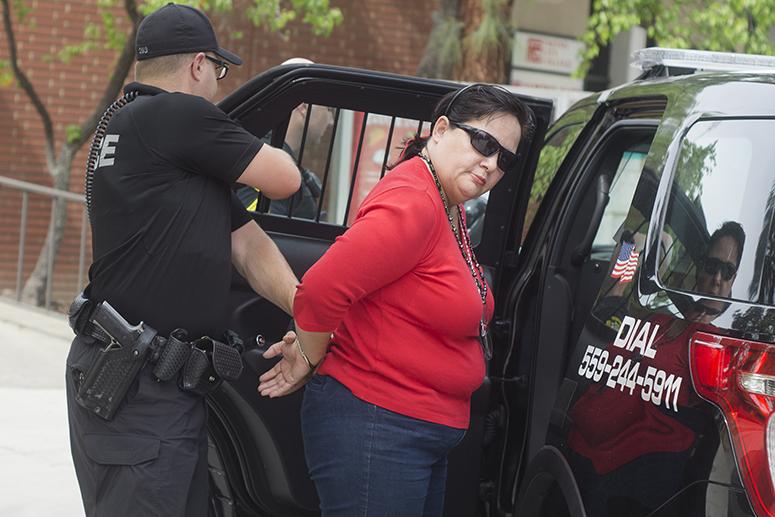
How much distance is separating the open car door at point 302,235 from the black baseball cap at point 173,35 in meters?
0.48

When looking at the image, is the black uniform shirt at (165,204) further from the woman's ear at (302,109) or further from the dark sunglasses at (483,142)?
the woman's ear at (302,109)

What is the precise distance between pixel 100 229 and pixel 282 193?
1.49 ft

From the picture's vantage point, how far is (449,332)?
9.08ft

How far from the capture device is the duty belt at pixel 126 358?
2.81 m

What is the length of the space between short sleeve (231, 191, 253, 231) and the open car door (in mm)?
426

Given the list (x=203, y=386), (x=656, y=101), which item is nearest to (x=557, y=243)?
(x=656, y=101)

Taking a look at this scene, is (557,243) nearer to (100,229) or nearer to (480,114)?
(480,114)

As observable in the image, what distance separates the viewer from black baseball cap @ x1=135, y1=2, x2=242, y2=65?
2918 mm

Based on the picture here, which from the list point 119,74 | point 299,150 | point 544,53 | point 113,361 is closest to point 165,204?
point 113,361

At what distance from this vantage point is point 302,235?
364cm

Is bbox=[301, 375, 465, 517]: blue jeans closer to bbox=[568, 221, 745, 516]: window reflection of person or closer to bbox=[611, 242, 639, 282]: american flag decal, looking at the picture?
bbox=[568, 221, 745, 516]: window reflection of person

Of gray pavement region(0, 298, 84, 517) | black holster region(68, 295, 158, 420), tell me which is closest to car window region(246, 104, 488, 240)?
black holster region(68, 295, 158, 420)

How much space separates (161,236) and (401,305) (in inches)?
23.5

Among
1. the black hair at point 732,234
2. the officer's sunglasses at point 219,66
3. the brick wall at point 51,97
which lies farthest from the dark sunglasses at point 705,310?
the brick wall at point 51,97
